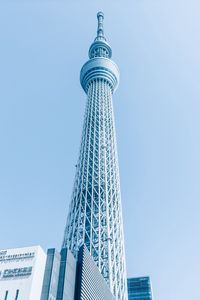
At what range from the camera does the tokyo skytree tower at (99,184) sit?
2200 inches

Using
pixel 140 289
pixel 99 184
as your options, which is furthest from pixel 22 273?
pixel 140 289

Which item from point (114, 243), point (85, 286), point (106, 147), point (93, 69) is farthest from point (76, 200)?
point (93, 69)

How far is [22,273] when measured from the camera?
2859 centimetres

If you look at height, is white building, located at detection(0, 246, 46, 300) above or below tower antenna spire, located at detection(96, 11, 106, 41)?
below

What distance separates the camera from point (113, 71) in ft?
310

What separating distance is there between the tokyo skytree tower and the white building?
73.7ft

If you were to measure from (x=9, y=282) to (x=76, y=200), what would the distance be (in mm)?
36947

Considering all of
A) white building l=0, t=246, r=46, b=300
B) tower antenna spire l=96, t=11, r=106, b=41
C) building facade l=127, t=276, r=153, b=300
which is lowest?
white building l=0, t=246, r=46, b=300

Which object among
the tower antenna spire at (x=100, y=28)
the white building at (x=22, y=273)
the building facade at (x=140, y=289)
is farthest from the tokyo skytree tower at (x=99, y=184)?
the building facade at (x=140, y=289)

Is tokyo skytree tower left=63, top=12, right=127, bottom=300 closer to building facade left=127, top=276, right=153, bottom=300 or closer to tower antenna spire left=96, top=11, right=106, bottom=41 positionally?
tower antenna spire left=96, top=11, right=106, bottom=41

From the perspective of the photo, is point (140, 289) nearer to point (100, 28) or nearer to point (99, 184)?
point (99, 184)

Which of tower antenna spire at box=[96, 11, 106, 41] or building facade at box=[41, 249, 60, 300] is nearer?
building facade at box=[41, 249, 60, 300]

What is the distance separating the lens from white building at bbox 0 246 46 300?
89.2 ft

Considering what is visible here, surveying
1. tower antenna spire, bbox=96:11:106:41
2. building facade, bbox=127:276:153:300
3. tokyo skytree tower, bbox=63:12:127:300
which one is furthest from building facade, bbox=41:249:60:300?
tower antenna spire, bbox=96:11:106:41
